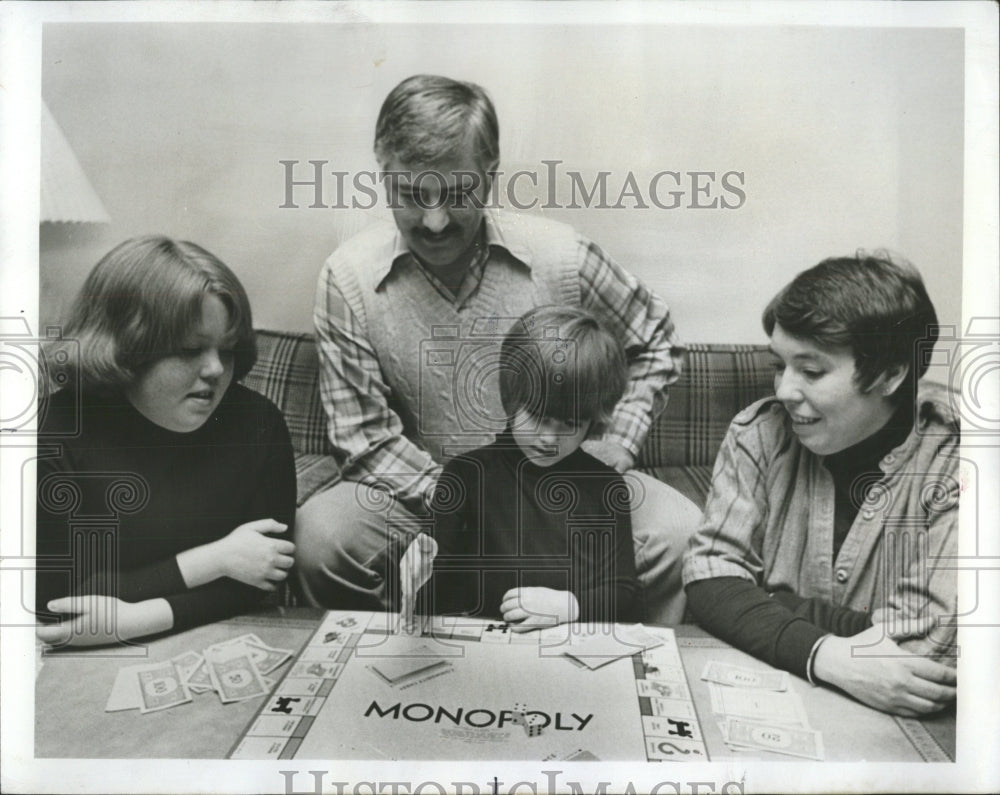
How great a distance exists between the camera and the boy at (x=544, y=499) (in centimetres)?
214

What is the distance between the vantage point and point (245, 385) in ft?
7.09

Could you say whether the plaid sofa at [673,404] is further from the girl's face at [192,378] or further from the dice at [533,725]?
the dice at [533,725]

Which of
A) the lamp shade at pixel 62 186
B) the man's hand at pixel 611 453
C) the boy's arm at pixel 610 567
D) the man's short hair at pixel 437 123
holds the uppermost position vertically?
the man's short hair at pixel 437 123

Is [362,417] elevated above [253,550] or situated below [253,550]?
above

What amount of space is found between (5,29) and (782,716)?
2659 mm

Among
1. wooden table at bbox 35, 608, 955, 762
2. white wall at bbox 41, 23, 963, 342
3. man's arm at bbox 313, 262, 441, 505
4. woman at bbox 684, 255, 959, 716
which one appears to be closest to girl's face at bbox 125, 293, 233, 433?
white wall at bbox 41, 23, 963, 342

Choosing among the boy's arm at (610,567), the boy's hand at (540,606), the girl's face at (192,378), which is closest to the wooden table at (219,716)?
the boy's arm at (610,567)

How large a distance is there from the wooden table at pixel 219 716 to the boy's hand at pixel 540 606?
29cm

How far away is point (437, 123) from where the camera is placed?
2143 millimetres

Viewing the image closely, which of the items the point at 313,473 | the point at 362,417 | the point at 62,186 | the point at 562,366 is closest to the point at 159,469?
the point at 313,473

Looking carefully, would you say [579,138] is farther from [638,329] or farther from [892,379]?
[892,379]

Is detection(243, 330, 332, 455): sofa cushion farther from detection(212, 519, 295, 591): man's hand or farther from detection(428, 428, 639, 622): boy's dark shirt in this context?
detection(428, 428, 639, 622): boy's dark shirt

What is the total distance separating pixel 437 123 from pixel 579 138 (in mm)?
361

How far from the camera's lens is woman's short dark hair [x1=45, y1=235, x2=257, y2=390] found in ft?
7.00
